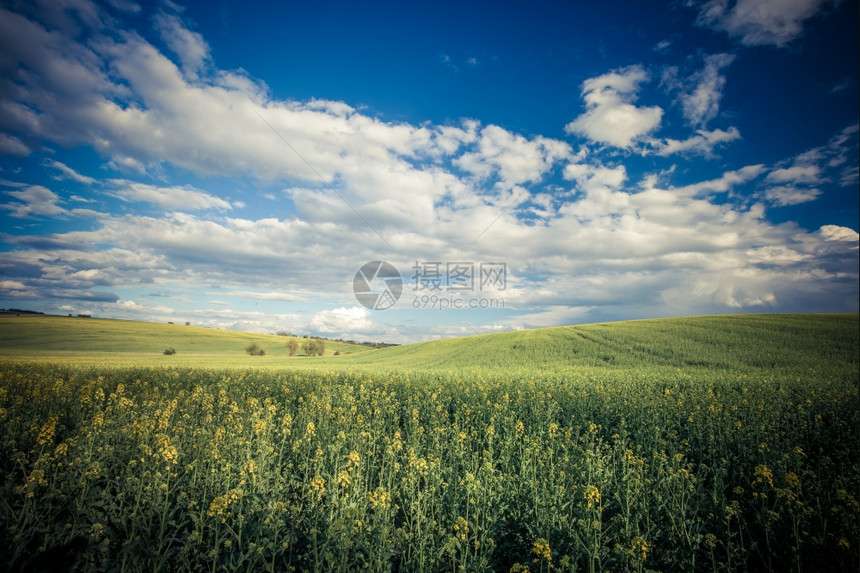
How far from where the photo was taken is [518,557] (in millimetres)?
5020

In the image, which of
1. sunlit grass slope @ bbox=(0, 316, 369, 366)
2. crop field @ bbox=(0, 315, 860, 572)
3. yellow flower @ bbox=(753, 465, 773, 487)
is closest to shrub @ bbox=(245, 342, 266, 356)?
sunlit grass slope @ bbox=(0, 316, 369, 366)

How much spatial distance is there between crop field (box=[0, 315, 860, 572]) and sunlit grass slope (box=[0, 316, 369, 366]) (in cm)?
3809

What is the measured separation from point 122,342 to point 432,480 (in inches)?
3050

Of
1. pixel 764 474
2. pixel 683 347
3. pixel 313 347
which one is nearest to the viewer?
pixel 764 474

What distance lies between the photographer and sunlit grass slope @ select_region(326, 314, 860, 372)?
94.4 ft

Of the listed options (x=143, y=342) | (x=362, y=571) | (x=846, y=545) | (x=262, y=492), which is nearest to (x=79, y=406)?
(x=262, y=492)

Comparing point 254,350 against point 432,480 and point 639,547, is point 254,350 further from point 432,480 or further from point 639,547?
point 639,547

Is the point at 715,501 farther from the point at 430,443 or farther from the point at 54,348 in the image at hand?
the point at 54,348

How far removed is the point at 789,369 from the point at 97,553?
1404 inches

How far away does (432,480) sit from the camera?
239 inches

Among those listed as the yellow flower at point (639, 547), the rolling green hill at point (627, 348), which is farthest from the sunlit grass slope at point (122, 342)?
the yellow flower at point (639, 547)

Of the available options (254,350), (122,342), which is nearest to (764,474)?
(254,350)

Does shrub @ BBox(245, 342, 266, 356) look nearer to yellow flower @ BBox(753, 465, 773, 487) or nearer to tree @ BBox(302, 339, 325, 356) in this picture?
tree @ BBox(302, 339, 325, 356)

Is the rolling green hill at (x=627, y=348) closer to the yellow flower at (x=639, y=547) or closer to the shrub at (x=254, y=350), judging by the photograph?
the shrub at (x=254, y=350)
